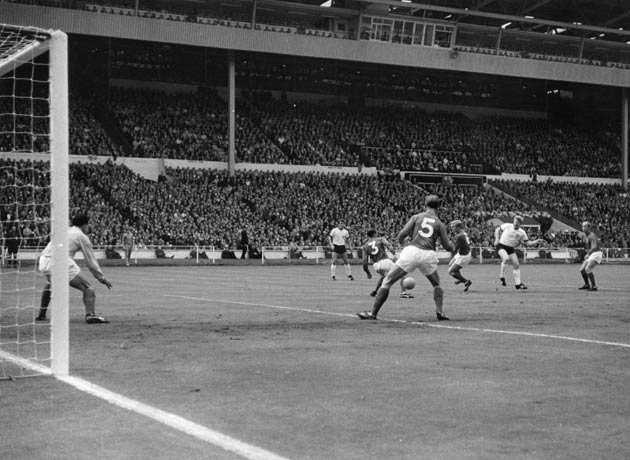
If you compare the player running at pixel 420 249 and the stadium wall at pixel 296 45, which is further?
the stadium wall at pixel 296 45

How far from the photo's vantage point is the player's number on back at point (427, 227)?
13125mm

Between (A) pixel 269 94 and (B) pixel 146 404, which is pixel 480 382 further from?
(A) pixel 269 94

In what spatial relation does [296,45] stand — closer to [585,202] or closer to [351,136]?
[351,136]

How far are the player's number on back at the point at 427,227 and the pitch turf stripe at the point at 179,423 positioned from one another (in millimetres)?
6915

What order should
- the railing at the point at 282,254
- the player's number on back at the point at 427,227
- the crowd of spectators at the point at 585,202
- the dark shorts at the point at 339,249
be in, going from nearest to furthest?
the player's number on back at the point at 427,227, the dark shorts at the point at 339,249, the railing at the point at 282,254, the crowd of spectators at the point at 585,202

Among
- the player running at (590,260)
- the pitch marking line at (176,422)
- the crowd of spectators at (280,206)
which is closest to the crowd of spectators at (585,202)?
the crowd of spectators at (280,206)

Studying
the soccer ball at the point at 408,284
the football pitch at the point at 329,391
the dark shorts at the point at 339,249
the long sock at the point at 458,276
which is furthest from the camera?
the dark shorts at the point at 339,249

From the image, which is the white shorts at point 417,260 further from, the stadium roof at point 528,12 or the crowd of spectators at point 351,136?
the stadium roof at point 528,12

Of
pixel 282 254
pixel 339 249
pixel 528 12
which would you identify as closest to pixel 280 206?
pixel 282 254

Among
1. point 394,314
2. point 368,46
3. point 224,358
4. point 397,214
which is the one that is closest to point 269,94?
point 368,46

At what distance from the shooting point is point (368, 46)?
57219 mm

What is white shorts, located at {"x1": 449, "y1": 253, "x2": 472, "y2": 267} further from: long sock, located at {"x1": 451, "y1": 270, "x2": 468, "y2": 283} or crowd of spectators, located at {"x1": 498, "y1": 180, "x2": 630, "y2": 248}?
crowd of spectators, located at {"x1": 498, "y1": 180, "x2": 630, "y2": 248}

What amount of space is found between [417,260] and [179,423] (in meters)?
7.74

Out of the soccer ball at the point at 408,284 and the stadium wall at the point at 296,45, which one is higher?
the stadium wall at the point at 296,45
